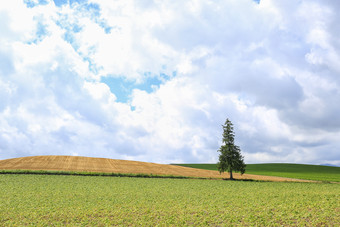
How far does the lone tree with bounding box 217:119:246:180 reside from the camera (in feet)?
212

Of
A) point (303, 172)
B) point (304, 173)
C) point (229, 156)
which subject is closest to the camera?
point (229, 156)

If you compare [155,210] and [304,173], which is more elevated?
[304,173]

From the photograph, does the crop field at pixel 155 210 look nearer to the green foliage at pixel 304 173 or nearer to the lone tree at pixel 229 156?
the lone tree at pixel 229 156

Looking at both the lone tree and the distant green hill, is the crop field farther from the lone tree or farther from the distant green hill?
the distant green hill

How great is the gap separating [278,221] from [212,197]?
1236 centimetres

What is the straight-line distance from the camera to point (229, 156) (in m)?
65.6

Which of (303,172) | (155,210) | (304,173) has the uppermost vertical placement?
(303,172)

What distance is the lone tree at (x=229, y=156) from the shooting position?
64.6m

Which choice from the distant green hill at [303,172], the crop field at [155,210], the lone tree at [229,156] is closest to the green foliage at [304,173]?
the distant green hill at [303,172]

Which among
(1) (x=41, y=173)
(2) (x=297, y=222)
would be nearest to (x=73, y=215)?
(2) (x=297, y=222)

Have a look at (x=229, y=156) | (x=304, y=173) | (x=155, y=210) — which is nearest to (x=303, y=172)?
(x=304, y=173)

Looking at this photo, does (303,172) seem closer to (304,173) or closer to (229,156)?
(304,173)

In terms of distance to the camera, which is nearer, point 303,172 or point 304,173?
point 304,173

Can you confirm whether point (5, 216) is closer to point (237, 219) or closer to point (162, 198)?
point (162, 198)
